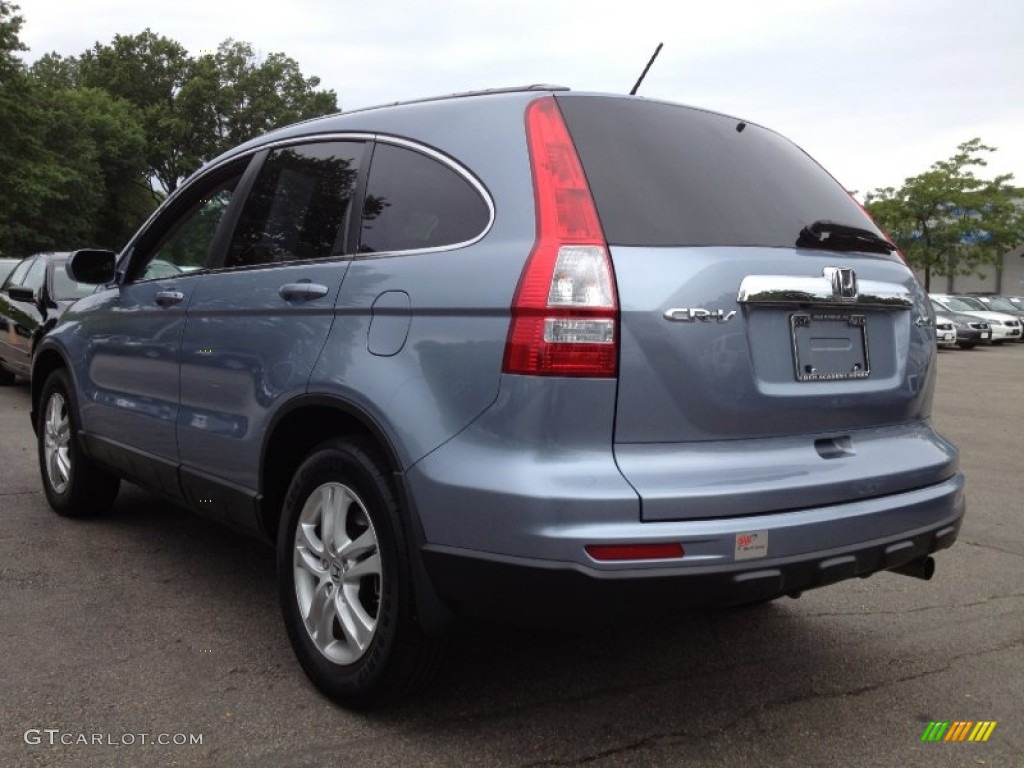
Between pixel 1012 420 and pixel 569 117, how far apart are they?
387 inches

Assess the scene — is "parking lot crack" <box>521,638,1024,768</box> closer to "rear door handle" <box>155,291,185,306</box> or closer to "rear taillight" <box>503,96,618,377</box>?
"rear taillight" <box>503,96,618,377</box>

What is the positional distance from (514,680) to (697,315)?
4.57 feet

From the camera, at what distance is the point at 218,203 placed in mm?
4094

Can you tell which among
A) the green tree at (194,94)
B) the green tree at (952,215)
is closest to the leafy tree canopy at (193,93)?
the green tree at (194,94)

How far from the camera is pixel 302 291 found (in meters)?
3.18

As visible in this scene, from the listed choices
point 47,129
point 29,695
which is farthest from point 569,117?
point 47,129

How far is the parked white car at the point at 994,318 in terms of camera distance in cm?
3131

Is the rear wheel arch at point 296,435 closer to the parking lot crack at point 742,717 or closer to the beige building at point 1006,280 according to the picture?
the parking lot crack at point 742,717

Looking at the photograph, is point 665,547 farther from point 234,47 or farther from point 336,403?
point 234,47

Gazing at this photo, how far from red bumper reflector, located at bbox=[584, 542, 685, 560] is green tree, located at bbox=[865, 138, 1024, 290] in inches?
1852

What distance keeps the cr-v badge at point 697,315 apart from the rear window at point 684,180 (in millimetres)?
196

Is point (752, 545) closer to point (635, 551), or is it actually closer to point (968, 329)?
point (635, 551)

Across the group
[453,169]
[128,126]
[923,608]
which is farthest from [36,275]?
[128,126]

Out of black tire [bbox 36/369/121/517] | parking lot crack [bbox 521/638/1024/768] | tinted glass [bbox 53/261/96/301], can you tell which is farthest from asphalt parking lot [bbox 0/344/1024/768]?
tinted glass [bbox 53/261/96/301]
